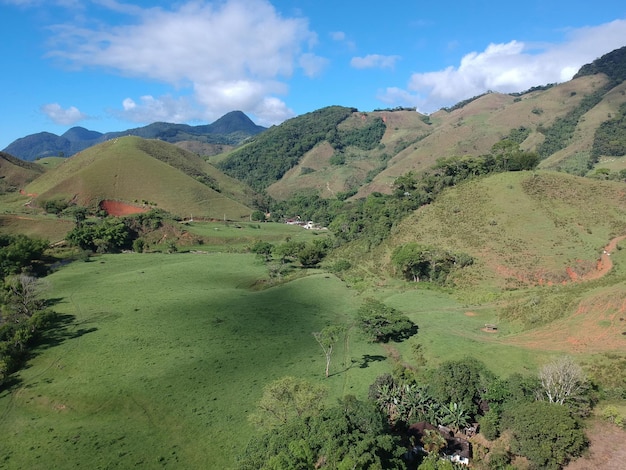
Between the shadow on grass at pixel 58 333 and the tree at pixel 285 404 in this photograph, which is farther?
the shadow on grass at pixel 58 333

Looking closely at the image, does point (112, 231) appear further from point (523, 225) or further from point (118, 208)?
point (523, 225)

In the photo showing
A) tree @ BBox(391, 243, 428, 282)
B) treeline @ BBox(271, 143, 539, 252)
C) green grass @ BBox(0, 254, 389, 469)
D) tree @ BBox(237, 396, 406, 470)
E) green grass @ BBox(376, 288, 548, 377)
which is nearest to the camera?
tree @ BBox(237, 396, 406, 470)

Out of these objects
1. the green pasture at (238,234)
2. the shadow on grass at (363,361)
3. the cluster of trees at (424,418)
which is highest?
the green pasture at (238,234)

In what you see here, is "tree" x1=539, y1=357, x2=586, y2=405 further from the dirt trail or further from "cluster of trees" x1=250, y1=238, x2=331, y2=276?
"cluster of trees" x1=250, y1=238, x2=331, y2=276

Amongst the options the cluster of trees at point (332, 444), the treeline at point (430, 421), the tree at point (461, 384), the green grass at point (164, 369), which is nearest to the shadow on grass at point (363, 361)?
the green grass at point (164, 369)

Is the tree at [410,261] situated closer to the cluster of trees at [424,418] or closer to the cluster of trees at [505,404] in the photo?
the cluster of trees at [424,418]

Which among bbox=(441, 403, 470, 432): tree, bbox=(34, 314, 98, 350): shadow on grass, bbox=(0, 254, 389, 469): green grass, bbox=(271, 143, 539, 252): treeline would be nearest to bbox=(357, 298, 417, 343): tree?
bbox=(0, 254, 389, 469): green grass
